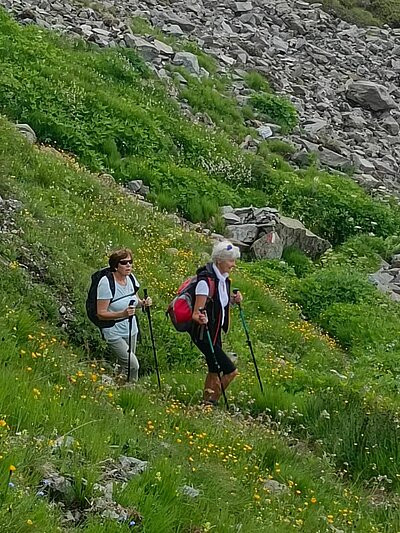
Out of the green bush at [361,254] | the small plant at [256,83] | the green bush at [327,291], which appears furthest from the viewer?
the small plant at [256,83]

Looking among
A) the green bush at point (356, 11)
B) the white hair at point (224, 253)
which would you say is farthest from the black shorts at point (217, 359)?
the green bush at point (356, 11)

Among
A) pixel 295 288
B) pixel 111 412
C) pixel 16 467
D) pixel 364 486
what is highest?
pixel 16 467

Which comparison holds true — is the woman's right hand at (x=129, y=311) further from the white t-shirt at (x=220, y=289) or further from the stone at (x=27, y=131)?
the stone at (x=27, y=131)

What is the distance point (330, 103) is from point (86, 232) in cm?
1793

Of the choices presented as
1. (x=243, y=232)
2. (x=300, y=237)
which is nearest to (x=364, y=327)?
(x=243, y=232)

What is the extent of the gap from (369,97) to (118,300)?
73.2 ft

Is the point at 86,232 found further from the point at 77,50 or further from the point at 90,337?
the point at 77,50

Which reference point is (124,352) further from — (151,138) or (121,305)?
(151,138)

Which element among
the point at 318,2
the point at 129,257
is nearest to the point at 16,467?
the point at 129,257

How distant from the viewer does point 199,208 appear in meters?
16.6

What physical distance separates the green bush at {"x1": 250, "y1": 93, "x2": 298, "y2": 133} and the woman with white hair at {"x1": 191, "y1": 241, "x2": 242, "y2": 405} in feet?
52.5

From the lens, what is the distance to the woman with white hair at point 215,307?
816 cm

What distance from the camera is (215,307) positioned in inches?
329

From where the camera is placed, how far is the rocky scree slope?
899 inches
